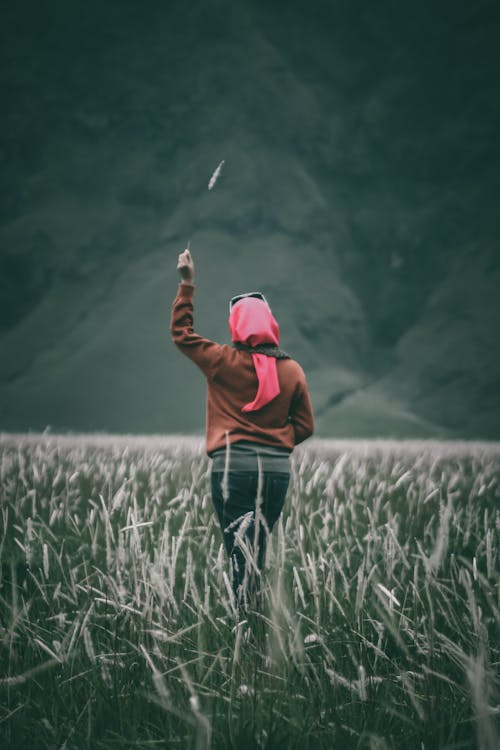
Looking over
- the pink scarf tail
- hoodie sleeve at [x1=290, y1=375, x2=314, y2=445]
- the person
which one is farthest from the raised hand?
hoodie sleeve at [x1=290, y1=375, x2=314, y2=445]

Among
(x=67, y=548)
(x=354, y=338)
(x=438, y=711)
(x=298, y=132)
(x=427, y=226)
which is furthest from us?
(x=298, y=132)

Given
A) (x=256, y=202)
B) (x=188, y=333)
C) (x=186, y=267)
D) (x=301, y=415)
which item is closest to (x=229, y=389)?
(x=188, y=333)

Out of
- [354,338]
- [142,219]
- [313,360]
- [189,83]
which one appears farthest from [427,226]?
[189,83]

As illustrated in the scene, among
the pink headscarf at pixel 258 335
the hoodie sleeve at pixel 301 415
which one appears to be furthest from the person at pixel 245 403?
the hoodie sleeve at pixel 301 415

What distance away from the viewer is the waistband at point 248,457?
3.25m

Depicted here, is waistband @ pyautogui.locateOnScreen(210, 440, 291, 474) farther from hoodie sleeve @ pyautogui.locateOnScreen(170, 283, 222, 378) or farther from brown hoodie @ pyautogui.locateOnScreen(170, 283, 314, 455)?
hoodie sleeve @ pyautogui.locateOnScreen(170, 283, 222, 378)

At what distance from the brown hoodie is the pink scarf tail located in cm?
10

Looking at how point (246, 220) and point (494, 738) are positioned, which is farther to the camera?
point (246, 220)

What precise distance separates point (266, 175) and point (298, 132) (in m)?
11.9

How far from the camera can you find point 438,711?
2041 millimetres

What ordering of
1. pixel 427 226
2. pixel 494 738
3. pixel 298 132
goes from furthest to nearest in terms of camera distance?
pixel 298 132 < pixel 427 226 < pixel 494 738

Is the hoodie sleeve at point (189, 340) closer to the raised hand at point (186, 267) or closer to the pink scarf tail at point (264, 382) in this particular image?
the raised hand at point (186, 267)

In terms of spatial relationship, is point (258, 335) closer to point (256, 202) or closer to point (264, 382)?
point (264, 382)

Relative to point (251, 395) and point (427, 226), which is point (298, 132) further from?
point (251, 395)
